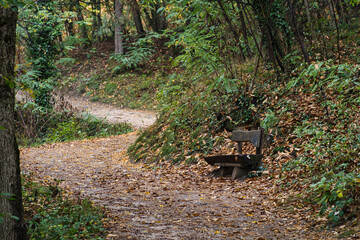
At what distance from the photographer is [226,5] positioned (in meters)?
9.71

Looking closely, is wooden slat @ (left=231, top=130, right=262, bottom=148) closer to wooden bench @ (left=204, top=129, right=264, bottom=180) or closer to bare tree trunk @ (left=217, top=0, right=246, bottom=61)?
wooden bench @ (left=204, top=129, right=264, bottom=180)

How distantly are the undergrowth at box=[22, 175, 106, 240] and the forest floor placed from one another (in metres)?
0.22

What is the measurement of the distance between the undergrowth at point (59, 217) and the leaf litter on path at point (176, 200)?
23cm

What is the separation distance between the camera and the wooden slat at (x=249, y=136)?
22.8 ft

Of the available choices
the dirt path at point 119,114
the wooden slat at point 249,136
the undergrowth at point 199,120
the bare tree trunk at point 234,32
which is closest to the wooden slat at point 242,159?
the wooden slat at point 249,136

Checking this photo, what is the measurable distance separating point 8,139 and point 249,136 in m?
4.65

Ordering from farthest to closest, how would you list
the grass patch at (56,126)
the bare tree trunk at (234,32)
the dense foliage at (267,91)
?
the grass patch at (56,126) → the bare tree trunk at (234,32) → the dense foliage at (267,91)

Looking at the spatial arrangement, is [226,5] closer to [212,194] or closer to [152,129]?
[152,129]

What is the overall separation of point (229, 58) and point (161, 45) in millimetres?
16011

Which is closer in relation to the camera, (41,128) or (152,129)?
(152,129)

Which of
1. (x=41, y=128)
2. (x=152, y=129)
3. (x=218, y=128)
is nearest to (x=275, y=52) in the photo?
(x=218, y=128)

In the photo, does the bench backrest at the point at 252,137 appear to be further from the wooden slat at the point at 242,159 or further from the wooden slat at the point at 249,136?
the wooden slat at the point at 242,159

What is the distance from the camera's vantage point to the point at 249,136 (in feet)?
23.3

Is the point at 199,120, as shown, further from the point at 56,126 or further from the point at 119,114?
the point at 119,114
